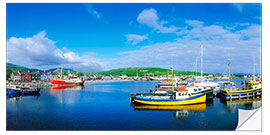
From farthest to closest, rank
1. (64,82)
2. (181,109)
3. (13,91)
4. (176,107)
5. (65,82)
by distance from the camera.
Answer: (65,82) → (64,82) → (13,91) → (176,107) → (181,109)

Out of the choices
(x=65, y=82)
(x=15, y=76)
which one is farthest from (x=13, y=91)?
(x=15, y=76)

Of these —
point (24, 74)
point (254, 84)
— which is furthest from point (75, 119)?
point (24, 74)

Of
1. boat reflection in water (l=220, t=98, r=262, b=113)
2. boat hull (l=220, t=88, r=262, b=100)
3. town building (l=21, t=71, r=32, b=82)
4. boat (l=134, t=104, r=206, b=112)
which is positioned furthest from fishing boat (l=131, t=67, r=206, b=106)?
town building (l=21, t=71, r=32, b=82)

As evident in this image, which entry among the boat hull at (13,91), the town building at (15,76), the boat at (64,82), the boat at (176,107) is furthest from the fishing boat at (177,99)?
the town building at (15,76)

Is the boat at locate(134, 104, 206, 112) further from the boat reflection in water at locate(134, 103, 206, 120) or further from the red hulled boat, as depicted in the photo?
the red hulled boat

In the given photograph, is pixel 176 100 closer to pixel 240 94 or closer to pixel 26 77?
pixel 240 94

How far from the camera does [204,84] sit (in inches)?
977

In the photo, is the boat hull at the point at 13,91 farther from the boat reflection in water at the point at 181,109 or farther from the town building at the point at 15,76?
the town building at the point at 15,76

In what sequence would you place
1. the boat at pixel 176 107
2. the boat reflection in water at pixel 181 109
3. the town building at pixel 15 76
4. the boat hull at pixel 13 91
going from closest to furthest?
the boat reflection in water at pixel 181 109
the boat at pixel 176 107
the boat hull at pixel 13 91
the town building at pixel 15 76

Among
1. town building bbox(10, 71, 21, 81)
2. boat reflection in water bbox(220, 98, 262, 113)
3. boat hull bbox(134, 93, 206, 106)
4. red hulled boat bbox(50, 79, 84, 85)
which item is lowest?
red hulled boat bbox(50, 79, 84, 85)

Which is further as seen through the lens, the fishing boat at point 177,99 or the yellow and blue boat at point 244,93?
the yellow and blue boat at point 244,93

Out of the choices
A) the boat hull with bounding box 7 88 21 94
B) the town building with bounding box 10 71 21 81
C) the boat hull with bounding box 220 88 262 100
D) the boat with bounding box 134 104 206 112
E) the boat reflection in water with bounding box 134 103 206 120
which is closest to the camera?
the boat reflection in water with bounding box 134 103 206 120
